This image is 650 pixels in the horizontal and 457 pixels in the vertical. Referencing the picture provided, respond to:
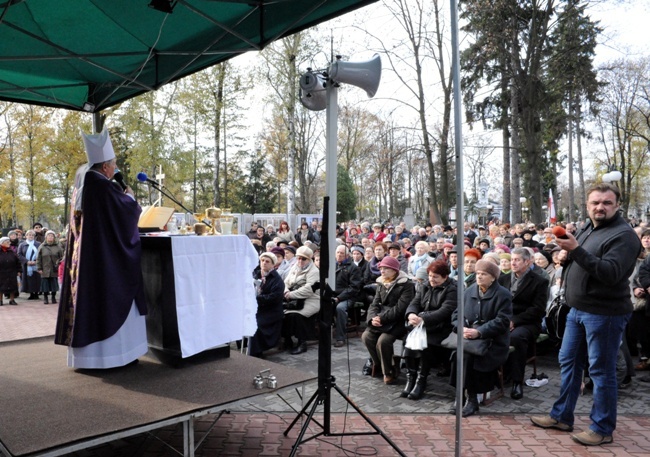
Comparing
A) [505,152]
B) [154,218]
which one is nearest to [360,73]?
[154,218]

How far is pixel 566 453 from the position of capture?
392cm

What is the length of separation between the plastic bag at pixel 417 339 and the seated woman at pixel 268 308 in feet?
6.95

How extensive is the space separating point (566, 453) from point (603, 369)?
71 centimetres

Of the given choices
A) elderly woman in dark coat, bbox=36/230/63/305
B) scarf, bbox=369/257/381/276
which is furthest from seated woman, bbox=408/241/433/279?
elderly woman in dark coat, bbox=36/230/63/305

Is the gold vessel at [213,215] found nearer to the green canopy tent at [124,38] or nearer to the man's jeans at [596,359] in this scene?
the green canopy tent at [124,38]

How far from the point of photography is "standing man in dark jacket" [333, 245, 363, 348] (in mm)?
7529

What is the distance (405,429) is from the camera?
4.43 metres

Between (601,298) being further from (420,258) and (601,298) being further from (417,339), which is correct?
(420,258)

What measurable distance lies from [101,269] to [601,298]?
12.5ft

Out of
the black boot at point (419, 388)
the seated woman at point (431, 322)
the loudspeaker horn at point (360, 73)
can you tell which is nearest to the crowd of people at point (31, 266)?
the seated woman at point (431, 322)

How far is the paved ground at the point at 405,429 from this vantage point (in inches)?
156

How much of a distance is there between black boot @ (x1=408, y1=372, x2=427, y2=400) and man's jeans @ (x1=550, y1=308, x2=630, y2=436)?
4.68ft

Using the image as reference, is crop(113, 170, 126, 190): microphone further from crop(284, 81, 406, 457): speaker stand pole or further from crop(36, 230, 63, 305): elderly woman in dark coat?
crop(36, 230, 63, 305): elderly woman in dark coat

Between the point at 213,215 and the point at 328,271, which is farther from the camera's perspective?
the point at 213,215
